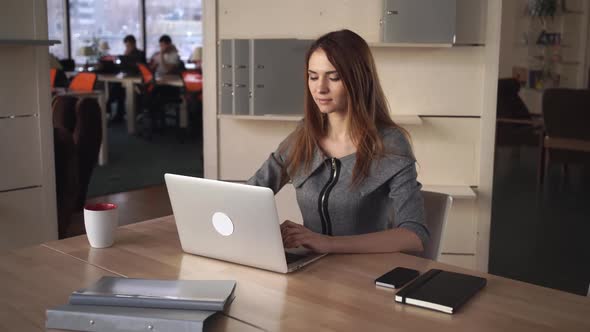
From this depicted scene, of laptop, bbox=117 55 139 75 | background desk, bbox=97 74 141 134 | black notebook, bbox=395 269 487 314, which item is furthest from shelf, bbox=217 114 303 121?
laptop, bbox=117 55 139 75

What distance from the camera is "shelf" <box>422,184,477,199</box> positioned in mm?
3475

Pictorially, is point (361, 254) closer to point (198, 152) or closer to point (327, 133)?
point (327, 133)

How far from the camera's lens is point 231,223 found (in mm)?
1736

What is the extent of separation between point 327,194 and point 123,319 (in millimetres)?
927

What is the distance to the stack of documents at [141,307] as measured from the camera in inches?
53.4

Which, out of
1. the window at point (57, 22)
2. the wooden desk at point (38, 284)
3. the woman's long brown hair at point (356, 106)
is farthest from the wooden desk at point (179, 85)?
the wooden desk at point (38, 284)

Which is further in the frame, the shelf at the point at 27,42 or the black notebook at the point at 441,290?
the shelf at the point at 27,42

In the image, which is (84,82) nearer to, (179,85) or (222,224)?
(179,85)

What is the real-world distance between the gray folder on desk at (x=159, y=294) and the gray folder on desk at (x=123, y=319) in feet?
0.07

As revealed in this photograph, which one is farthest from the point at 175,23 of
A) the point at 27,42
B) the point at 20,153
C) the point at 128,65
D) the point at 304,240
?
the point at 304,240

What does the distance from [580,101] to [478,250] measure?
365 centimetres

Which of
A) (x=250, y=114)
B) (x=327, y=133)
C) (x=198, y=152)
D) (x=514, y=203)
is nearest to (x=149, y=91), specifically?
(x=198, y=152)

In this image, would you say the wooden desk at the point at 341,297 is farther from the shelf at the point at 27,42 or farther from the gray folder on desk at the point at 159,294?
the shelf at the point at 27,42

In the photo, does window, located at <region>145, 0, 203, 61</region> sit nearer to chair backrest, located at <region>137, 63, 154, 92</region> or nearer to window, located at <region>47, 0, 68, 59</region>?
window, located at <region>47, 0, 68, 59</region>
